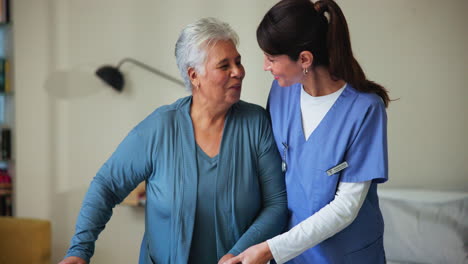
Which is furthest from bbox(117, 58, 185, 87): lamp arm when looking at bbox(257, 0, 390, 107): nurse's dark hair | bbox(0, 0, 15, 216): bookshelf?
bbox(257, 0, 390, 107): nurse's dark hair

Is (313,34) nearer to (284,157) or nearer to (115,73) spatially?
(284,157)

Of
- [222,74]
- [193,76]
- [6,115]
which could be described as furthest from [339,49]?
[6,115]

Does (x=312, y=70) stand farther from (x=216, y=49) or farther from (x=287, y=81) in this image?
(x=216, y=49)

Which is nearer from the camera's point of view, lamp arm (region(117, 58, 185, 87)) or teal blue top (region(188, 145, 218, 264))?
teal blue top (region(188, 145, 218, 264))

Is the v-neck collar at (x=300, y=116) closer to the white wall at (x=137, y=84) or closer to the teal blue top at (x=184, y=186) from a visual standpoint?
the teal blue top at (x=184, y=186)

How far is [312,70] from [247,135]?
29cm

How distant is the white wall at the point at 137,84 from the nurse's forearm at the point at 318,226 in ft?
4.97

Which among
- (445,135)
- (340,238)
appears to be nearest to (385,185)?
(445,135)

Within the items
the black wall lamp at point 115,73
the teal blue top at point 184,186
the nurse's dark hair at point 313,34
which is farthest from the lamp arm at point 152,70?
the nurse's dark hair at point 313,34

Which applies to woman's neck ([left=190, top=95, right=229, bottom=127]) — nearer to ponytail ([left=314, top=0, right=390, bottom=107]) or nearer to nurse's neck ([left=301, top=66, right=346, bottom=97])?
nurse's neck ([left=301, top=66, right=346, bottom=97])

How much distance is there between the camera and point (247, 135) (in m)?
1.59

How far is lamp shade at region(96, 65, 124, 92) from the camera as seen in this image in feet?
10.5

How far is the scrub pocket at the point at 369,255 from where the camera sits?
149 cm

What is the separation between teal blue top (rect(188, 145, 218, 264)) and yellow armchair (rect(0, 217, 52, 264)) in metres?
1.62
